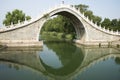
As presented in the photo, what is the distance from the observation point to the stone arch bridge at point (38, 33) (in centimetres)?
2641

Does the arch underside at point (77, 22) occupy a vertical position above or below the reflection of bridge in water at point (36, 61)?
above

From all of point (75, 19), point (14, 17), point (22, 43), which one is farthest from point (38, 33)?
point (14, 17)

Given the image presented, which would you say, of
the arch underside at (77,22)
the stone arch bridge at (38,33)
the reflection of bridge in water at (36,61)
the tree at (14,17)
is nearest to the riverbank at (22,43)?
the stone arch bridge at (38,33)

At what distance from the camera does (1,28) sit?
84.8 feet

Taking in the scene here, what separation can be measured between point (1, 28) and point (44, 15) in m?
7.07

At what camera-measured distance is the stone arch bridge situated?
26406mm

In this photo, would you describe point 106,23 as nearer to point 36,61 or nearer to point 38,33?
point 38,33

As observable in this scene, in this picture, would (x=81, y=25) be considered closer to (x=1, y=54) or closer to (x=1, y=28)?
(x=1, y=28)

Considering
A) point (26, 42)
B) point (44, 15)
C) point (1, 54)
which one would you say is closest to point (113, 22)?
point (44, 15)

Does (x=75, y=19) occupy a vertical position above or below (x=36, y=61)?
above

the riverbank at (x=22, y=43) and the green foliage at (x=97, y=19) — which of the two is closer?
the riverbank at (x=22, y=43)

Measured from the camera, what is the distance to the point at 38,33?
95.5ft

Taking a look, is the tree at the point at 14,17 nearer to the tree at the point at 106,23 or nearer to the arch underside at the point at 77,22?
the arch underside at the point at 77,22

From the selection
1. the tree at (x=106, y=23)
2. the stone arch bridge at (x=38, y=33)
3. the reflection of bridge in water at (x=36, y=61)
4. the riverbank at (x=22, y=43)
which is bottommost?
the reflection of bridge in water at (x=36, y=61)
